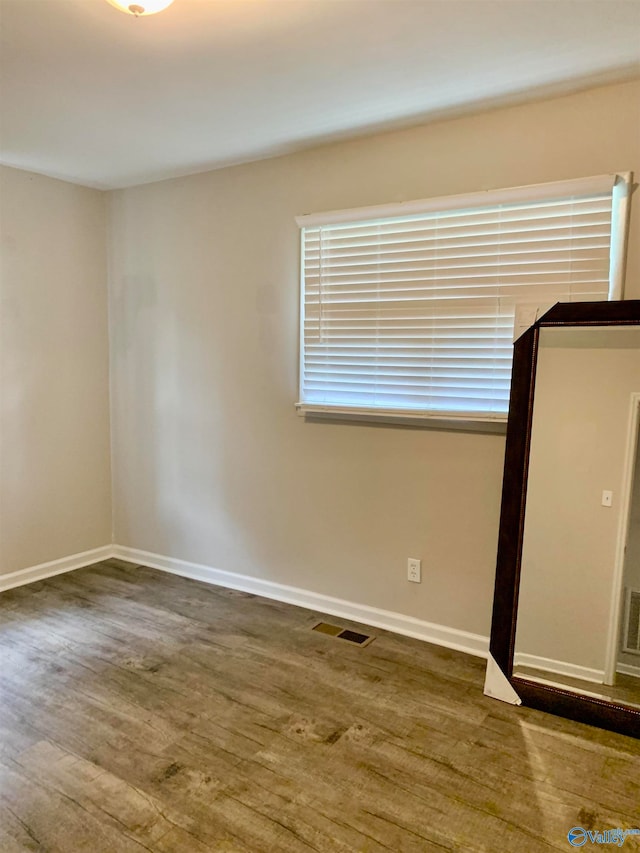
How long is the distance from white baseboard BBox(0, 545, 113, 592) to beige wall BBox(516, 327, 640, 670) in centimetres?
294

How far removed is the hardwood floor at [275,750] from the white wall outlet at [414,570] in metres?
0.31

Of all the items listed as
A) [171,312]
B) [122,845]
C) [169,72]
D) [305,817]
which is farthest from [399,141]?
[122,845]

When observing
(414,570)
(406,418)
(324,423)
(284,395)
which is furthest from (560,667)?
(284,395)

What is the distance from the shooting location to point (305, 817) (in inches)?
72.4

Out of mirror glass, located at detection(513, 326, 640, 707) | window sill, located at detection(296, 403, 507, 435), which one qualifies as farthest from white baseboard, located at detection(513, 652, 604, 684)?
window sill, located at detection(296, 403, 507, 435)

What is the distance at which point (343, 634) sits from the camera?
3.09 meters

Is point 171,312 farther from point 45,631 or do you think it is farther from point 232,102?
point 45,631

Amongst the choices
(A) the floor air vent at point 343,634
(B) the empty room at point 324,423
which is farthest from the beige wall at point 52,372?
(A) the floor air vent at point 343,634

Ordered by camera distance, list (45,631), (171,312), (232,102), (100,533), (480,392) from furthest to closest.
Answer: (100,533), (171,312), (45,631), (480,392), (232,102)

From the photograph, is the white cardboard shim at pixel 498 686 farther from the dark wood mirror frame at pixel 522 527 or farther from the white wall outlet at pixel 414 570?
the white wall outlet at pixel 414 570

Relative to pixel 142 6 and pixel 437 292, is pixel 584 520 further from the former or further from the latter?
pixel 142 6

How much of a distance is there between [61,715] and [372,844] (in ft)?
4.40

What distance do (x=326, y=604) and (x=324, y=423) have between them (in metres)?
1.02

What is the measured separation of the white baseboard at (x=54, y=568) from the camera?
3707mm
